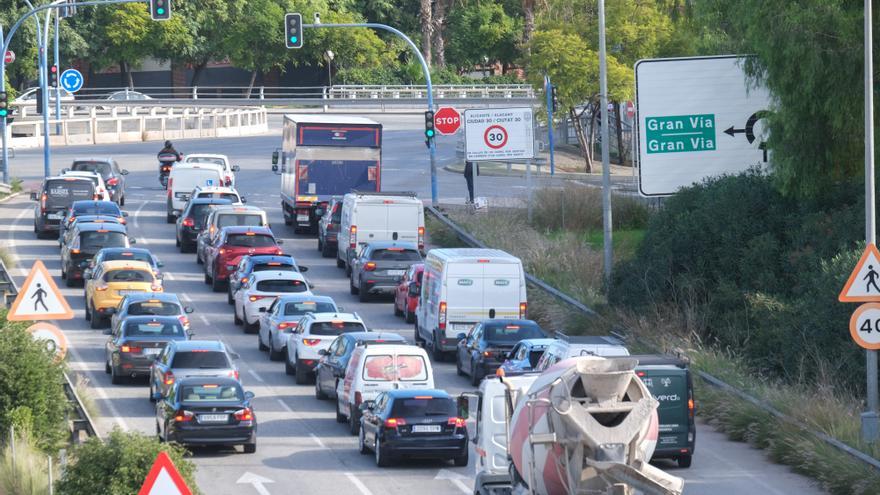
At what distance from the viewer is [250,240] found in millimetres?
40312

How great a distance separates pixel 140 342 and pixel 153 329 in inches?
18.4

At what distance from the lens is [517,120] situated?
161 feet

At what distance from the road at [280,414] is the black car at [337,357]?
39cm

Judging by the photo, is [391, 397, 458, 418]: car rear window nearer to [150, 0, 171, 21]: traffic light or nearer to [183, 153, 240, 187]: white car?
[150, 0, 171, 21]: traffic light

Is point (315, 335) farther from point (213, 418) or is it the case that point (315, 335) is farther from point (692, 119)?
point (692, 119)

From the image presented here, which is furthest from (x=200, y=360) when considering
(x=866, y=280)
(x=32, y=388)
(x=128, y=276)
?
(x=866, y=280)

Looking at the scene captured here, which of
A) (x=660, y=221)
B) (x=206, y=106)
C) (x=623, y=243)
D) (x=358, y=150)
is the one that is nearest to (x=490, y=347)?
(x=660, y=221)

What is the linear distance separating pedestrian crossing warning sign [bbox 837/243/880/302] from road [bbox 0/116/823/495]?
289 centimetres

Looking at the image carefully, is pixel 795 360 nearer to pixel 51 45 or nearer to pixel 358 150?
pixel 358 150

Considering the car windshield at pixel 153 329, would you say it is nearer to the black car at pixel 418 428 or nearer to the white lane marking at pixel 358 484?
the black car at pixel 418 428

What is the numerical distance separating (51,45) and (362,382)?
7763 centimetres

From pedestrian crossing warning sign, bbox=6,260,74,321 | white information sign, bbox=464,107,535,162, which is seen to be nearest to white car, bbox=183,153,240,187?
white information sign, bbox=464,107,535,162

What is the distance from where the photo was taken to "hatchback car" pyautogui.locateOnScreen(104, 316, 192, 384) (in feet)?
99.4

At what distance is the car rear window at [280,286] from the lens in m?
35.5
